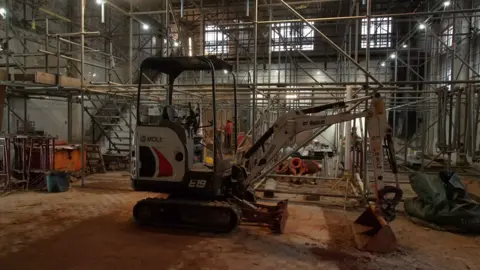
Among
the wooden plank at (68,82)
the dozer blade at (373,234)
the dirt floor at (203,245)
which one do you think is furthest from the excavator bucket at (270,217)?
the wooden plank at (68,82)

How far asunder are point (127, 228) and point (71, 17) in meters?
11.9

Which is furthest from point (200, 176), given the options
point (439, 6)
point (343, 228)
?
point (439, 6)

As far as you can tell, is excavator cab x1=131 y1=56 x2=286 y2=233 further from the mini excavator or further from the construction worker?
the construction worker

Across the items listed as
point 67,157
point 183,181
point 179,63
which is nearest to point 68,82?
point 67,157

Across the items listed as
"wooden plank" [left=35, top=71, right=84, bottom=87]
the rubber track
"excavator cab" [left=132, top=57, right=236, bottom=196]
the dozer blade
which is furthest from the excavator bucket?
"wooden plank" [left=35, top=71, right=84, bottom=87]

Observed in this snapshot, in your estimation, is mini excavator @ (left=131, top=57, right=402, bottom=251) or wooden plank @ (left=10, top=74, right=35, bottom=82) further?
wooden plank @ (left=10, top=74, right=35, bottom=82)

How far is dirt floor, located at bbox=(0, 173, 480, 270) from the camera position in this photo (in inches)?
166

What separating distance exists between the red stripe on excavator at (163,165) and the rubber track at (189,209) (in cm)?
45

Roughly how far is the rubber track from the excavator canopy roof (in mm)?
2219

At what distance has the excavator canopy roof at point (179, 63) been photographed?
17.9 feet

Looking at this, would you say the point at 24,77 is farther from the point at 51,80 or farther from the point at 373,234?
the point at 373,234

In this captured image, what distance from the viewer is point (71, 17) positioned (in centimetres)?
1408

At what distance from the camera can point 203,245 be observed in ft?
15.9

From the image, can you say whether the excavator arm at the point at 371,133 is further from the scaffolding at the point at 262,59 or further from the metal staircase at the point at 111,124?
the metal staircase at the point at 111,124
